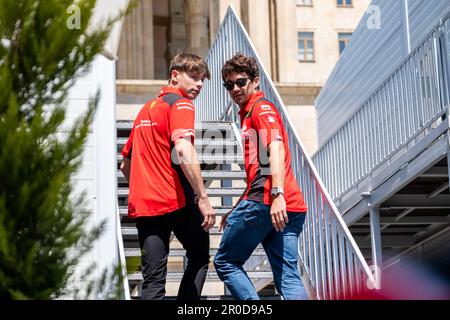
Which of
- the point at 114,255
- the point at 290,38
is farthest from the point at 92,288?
the point at 290,38

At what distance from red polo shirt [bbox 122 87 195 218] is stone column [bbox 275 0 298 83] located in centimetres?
2352

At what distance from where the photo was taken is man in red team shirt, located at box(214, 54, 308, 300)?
7434mm

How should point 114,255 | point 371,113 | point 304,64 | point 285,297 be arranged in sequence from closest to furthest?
1. point 285,297
2. point 114,255
3. point 371,113
4. point 304,64

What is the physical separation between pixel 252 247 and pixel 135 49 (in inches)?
1648

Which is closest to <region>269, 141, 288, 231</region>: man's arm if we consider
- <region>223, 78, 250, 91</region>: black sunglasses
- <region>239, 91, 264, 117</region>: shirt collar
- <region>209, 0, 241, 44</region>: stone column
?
<region>239, 91, 264, 117</region>: shirt collar

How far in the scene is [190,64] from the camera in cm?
777

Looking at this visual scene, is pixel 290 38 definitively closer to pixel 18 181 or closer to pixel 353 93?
pixel 353 93

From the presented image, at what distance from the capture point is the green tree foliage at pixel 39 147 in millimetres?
5188

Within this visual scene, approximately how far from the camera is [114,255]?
8195 millimetres

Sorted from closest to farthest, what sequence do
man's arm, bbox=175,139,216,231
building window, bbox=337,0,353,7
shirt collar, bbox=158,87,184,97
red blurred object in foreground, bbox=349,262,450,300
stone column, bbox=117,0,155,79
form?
man's arm, bbox=175,139,216,231
shirt collar, bbox=158,87,184,97
red blurred object in foreground, bbox=349,262,450,300
stone column, bbox=117,0,155,79
building window, bbox=337,0,353,7

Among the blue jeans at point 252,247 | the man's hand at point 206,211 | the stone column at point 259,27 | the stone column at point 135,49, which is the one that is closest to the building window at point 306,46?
the stone column at point 135,49

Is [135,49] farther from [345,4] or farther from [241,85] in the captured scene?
[241,85]

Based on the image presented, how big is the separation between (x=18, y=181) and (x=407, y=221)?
10.3 metres

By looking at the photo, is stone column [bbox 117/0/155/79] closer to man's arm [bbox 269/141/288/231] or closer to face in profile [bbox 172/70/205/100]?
face in profile [bbox 172/70/205/100]
